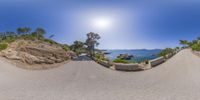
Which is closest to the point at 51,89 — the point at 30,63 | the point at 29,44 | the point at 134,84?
the point at 134,84

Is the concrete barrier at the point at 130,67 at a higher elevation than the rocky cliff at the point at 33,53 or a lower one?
lower

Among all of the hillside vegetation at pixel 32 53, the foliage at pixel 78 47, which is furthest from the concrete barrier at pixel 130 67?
the foliage at pixel 78 47

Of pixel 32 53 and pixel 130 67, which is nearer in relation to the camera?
pixel 130 67

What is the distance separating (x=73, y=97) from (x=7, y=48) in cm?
1543

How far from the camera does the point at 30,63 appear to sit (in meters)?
19.2

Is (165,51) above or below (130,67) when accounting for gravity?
above

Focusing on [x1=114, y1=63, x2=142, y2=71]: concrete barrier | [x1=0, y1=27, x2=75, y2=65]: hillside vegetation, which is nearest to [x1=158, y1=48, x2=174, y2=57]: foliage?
[x1=114, y1=63, x2=142, y2=71]: concrete barrier

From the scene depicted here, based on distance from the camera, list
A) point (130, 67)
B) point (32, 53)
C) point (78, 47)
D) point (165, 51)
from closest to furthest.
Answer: point (130, 67) < point (32, 53) < point (165, 51) < point (78, 47)

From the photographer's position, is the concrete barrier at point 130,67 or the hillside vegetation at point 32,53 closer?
the concrete barrier at point 130,67

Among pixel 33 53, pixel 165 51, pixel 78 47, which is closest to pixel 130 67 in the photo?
pixel 165 51

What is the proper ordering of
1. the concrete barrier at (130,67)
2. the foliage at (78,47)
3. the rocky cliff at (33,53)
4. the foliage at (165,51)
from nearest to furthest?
the concrete barrier at (130,67) → the rocky cliff at (33,53) → the foliage at (165,51) → the foliage at (78,47)

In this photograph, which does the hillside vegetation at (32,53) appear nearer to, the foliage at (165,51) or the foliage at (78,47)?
the foliage at (78,47)

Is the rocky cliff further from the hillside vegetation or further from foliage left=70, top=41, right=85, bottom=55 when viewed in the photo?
foliage left=70, top=41, right=85, bottom=55

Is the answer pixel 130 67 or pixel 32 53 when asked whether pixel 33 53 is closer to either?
pixel 32 53
